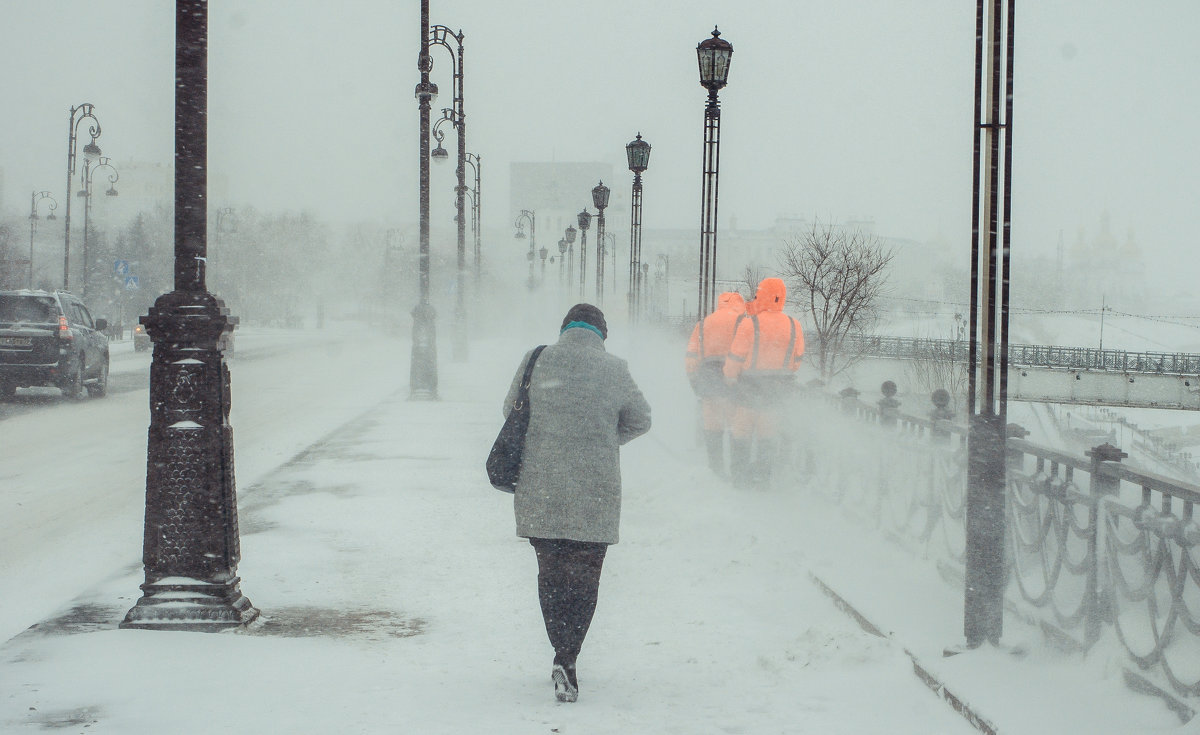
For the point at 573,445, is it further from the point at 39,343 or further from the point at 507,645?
the point at 39,343

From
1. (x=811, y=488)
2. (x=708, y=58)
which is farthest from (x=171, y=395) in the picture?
(x=708, y=58)

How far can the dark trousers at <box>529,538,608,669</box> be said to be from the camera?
466cm

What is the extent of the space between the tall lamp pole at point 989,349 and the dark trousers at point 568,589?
6.18 ft

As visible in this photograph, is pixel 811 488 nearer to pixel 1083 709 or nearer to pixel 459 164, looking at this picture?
pixel 1083 709

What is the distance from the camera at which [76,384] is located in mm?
20078

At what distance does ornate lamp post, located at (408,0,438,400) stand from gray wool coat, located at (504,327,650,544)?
51.5ft

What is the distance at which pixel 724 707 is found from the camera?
15.2ft

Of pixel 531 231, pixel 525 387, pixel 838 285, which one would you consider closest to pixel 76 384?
pixel 525 387

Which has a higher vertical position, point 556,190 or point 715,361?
point 556,190

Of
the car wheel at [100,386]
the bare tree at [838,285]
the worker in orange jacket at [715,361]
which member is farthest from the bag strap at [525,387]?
the bare tree at [838,285]

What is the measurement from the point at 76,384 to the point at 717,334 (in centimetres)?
1477

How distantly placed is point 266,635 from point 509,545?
2666 millimetres

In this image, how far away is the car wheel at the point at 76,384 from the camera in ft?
65.3

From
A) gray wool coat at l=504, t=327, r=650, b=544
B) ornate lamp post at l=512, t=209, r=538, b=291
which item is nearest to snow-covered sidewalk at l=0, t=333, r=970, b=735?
gray wool coat at l=504, t=327, r=650, b=544
